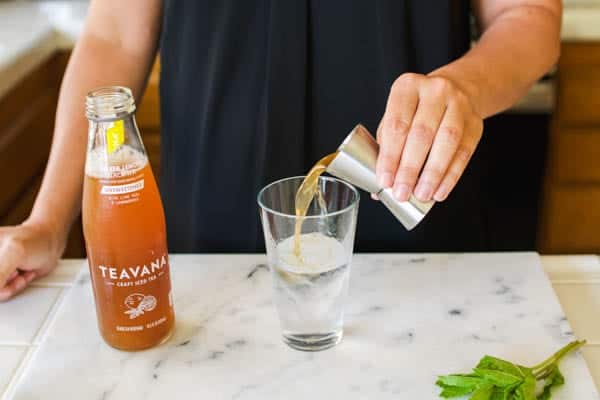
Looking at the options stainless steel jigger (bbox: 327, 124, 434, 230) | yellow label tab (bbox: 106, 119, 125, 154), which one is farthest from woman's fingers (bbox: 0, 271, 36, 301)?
stainless steel jigger (bbox: 327, 124, 434, 230)

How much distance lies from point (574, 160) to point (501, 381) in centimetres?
145

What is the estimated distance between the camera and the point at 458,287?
0.83m

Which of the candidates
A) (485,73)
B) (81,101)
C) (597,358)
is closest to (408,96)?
(485,73)

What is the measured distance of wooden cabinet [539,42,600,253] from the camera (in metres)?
1.87

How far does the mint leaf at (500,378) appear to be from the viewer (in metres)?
0.64

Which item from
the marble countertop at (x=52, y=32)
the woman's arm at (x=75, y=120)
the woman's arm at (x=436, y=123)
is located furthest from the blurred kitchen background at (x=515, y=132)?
the woman's arm at (x=436, y=123)

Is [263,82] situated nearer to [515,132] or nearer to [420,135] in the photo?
[420,135]

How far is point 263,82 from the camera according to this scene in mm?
1053

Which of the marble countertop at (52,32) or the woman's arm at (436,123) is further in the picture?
the marble countertop at (52,32)

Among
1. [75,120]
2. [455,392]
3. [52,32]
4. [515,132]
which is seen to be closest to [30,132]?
[52,32]

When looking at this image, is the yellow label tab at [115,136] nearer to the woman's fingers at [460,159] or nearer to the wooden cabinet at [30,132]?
the woman's fingers at [460,159]

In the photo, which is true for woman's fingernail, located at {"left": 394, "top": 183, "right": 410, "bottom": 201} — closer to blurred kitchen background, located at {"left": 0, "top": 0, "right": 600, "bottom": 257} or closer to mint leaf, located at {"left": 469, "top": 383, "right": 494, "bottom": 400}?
mint leaf, located at {"left": 469, "top": 383, "right": 494, "bottom": 400}

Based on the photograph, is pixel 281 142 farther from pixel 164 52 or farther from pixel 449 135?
pixel 449 135

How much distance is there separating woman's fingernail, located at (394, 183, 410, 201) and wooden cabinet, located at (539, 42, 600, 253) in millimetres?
1311
